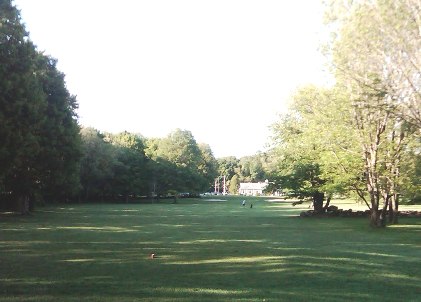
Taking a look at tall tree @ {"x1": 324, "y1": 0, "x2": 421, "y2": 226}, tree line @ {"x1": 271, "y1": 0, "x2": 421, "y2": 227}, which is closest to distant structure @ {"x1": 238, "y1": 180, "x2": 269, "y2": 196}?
tree line @ {"x1": 271, "y1": 0, "x2": 421, "y2": 227}

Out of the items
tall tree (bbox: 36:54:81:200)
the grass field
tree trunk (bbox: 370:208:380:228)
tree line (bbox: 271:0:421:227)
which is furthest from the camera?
tall tree (bbox: 36:54:81:200)

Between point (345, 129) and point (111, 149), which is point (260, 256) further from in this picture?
point (111, 149)

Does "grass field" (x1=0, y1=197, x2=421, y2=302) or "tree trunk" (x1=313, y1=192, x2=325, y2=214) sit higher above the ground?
"tree trunk" (x1=313, y1=192, x2=325, y2=214)

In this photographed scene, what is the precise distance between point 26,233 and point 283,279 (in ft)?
50.5

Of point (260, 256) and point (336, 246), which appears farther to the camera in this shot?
point (336, 246)

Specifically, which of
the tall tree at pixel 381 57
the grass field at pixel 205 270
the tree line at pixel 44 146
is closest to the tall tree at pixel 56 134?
the tree line at pixel 44 146

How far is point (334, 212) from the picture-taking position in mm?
46062

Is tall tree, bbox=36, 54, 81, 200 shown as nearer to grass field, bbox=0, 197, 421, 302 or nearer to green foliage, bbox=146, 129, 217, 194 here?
grass field, bbox=0, 197, 421, 302

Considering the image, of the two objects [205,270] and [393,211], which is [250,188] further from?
[205,270]

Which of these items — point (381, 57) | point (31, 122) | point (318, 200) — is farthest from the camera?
point (318, 200)

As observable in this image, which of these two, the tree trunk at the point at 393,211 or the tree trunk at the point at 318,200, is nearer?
the tree trunk at the point at 393,211

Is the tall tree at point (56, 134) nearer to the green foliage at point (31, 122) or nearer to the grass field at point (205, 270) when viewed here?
the green foliage at point (31, 122)

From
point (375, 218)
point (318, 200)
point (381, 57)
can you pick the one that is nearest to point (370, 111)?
point (381, 57)

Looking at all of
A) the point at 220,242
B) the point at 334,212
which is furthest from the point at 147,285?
the point at 334,212
